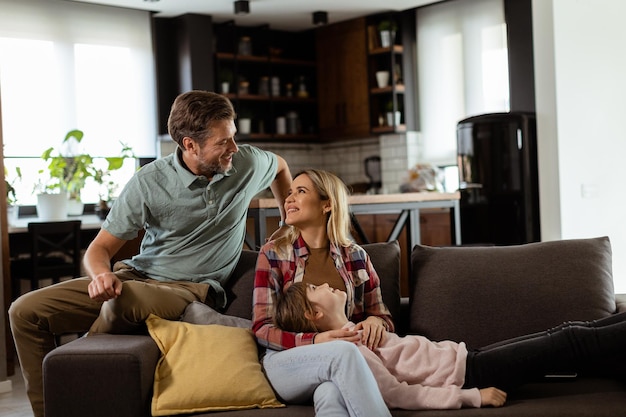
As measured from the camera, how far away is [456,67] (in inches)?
293

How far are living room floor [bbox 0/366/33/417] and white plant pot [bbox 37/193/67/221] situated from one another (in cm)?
169

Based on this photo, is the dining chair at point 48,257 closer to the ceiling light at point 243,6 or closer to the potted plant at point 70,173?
the potted plant at point 70,173

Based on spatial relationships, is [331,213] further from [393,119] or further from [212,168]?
[393,119]

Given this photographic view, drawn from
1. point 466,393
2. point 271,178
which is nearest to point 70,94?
point 271,178

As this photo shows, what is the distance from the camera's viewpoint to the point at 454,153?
751cm

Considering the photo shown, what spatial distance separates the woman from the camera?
249 centimetres

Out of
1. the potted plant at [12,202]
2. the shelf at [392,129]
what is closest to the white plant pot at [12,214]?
the potted plant at [12,202]

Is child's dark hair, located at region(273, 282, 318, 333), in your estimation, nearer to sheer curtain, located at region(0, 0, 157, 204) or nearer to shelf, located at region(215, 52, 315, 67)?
sheer curtain, located at region(0, 0, 157, 204)

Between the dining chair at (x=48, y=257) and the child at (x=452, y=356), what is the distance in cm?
339

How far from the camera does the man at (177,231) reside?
280cm

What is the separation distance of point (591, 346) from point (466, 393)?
15.2 inches

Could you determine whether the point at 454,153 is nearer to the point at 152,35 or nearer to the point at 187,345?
the point at 152,35

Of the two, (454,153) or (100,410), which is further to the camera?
(454,153)

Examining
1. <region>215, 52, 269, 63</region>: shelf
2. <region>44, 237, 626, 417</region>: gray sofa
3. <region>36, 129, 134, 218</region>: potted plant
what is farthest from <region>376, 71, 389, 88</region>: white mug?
<region>44, 237, 626, 417</region>: gray sofa
